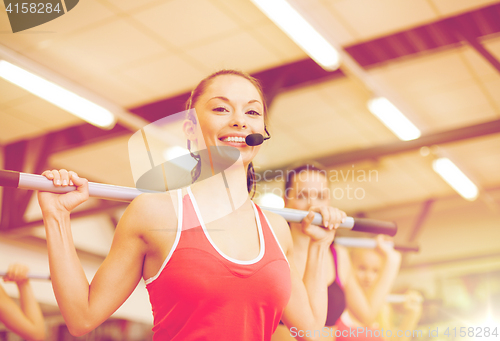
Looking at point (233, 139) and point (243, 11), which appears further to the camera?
point (243, 11)

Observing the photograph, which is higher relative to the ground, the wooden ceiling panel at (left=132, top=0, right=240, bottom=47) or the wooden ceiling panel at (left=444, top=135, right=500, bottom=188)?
the wooden ceiling panel at (left=444, top=135, right=500, bottom=188)

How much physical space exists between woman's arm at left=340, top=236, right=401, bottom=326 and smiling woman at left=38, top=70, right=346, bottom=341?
0.91m

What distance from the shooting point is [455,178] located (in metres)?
5.96

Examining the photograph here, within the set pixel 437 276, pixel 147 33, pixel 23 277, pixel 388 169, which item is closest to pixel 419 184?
pixel 388 169

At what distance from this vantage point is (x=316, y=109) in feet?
13.7

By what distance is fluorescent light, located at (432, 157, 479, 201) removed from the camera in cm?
541

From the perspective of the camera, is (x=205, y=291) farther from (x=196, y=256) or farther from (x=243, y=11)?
(x=243, y=11)

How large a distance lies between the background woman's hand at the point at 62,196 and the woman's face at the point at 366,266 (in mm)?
1665

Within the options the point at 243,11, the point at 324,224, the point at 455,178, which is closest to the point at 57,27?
the point at 243,11

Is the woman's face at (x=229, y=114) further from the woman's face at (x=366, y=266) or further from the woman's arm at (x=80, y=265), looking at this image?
the woman's face at (x=366, y=266)

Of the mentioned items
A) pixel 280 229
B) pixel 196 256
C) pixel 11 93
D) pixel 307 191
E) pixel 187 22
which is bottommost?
pixel 196 256

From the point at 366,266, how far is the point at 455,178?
167 inches

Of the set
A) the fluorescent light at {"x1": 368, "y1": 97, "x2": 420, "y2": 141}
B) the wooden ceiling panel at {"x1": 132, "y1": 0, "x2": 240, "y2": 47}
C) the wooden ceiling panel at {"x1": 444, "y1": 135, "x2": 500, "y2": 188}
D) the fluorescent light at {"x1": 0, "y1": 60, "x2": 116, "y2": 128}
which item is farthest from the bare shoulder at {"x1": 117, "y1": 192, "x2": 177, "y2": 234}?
the wooden ceiling panel at {"x1": 444, "y1": 135, "x2": 500, "y2": 188}

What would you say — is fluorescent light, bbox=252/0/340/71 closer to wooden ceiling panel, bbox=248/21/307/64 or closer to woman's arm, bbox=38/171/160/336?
wooden ceiling panel, bbox=248/21/307/64
